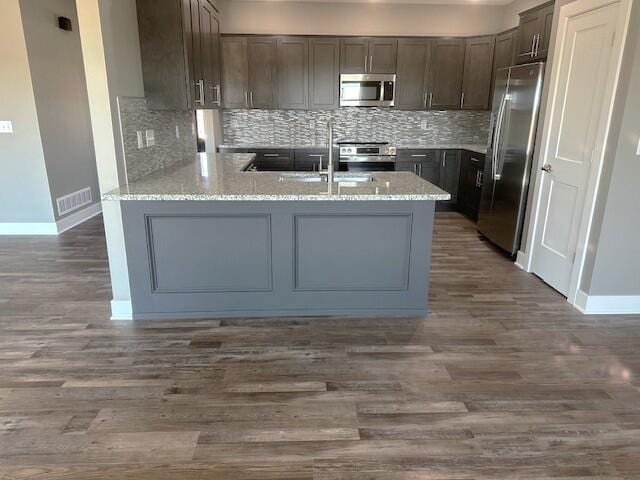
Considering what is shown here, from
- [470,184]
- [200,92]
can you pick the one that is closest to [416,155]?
[470,184]

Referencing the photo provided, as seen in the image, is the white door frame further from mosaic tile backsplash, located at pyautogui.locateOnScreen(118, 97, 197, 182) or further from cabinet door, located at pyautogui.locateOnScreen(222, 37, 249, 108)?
cabinet door, located at pyautogui.locateOnScreen(222, 37, 249, 108)

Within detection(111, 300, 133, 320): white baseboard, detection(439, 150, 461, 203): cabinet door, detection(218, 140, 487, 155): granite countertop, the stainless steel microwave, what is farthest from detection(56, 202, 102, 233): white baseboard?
detection(439, 150, 461, 203): cabinet door

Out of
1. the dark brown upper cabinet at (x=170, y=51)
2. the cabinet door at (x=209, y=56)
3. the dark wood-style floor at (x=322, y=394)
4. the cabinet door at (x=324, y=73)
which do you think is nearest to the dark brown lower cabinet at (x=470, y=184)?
the cabinet door at (x=324, y=73)

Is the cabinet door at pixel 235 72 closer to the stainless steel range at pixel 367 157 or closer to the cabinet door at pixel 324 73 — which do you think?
the cabinet door at pixel 324 73

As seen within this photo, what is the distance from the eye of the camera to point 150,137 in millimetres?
3203

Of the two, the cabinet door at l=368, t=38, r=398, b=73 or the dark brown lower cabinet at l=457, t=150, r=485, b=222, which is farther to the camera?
the cabinet door at l=368, t=38, r=398, b=73

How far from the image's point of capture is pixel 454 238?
191 inches

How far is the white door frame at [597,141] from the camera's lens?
2.75 meters

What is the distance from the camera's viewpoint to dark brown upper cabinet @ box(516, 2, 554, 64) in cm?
357

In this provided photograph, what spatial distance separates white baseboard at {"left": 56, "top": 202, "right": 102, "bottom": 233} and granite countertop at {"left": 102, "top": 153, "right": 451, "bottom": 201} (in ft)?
7.84

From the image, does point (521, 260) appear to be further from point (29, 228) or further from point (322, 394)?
point (29, 228)

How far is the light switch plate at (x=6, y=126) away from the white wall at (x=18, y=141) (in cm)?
4

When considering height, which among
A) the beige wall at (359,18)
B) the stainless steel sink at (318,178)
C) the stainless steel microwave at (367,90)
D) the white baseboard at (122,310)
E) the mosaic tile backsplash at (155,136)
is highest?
the beige wall at (359,18)

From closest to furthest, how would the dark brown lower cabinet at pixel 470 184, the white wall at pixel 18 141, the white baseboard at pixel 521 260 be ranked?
the white baseboard at pixel 521 260 → the white wall at pixel 18 141 → the dark brown lower cabinet at pixel 470 184
